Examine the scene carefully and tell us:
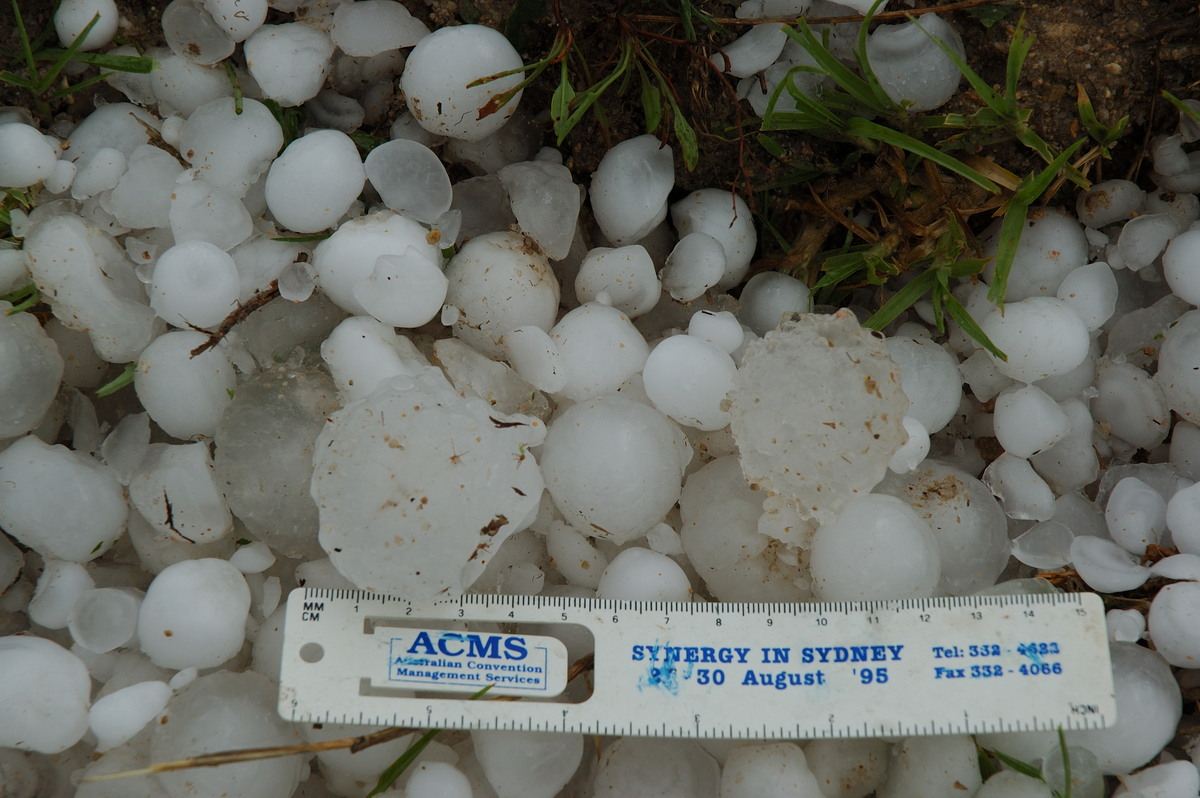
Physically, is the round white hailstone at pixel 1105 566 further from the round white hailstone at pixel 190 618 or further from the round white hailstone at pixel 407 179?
the round white hailstone at pixel 190 618

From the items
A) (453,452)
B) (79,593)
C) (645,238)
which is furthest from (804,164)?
(79,593)

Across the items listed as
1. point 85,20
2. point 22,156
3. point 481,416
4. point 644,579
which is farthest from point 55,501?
point 644,579

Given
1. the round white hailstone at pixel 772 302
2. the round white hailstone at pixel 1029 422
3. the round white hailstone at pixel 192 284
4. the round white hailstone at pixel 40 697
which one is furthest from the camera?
the round white hailstone at pixel 772 302

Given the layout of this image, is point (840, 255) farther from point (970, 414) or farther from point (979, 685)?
point (979, 685)

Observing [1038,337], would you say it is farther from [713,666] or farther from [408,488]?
[408,488]

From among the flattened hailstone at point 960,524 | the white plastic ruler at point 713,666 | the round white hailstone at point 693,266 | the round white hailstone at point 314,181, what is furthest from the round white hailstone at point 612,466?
the round white hailstone at point 314,181
